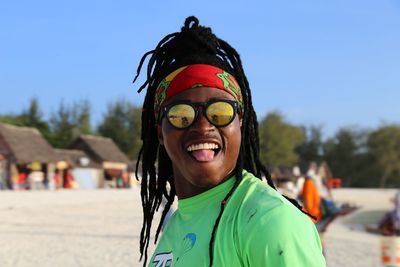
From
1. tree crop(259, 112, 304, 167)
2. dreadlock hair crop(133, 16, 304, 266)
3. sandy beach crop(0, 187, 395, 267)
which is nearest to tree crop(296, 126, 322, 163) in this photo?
tree crop(259, 112, 304, 167)

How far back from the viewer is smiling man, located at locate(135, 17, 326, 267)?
1377mm

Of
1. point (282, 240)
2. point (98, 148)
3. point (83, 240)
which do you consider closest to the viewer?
point (282, 240)

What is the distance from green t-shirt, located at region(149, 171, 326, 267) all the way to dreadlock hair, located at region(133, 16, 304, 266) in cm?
14

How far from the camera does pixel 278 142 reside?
265ft

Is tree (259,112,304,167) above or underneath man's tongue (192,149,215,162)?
underneath

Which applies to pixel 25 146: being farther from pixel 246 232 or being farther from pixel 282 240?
pixel 282 240

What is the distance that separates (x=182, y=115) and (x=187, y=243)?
0.38m

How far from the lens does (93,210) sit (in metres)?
21.2

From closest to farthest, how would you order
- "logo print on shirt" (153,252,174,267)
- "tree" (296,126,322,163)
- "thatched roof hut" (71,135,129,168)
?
"logo print on shirt" (153,252,174,267)
"thatched roof hut" (71,135,129,168)
"tree" (296,126,322,163)

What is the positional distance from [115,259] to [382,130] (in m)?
73.0

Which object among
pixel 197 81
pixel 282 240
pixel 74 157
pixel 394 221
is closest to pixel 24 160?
pixel 74 157

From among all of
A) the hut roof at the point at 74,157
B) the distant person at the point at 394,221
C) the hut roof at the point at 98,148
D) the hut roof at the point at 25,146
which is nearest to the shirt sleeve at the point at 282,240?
the distant person at the point at 394,221

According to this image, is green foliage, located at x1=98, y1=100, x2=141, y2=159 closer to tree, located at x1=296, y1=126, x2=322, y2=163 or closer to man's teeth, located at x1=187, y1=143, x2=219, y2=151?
tree, located at x1=296, y1=126, x2=322, y2=163

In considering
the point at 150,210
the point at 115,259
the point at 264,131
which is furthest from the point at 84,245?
the point at 264,131
